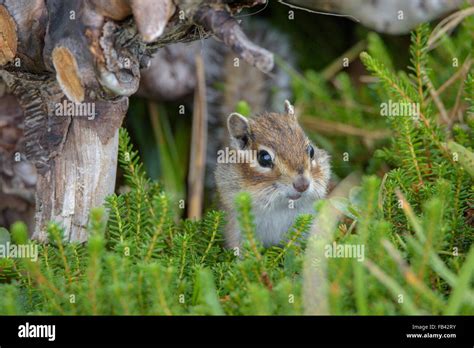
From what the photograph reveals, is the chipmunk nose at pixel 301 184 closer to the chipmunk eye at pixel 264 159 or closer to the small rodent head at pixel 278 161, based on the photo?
the small rodent head at pixel 278 161

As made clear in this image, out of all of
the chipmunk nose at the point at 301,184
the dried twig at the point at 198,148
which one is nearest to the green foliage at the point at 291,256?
the chipmunk nose at the point at 301,184

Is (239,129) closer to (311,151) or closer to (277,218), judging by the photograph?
(311,151)

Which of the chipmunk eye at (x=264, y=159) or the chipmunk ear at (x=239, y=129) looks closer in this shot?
the chipmunk eye at (x=264, y=159)

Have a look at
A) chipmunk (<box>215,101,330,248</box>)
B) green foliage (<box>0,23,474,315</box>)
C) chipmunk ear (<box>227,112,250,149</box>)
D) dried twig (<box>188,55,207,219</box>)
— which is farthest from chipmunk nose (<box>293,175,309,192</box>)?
dried twig (<box>188,55,207,219</box>)

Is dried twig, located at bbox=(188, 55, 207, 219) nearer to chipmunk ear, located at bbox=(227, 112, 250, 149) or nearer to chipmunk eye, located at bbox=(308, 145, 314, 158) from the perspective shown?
chipmunk ear, located at bbox=(227, 112, 250, 149)

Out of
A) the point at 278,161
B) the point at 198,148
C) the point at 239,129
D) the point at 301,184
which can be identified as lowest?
the point at 301,184

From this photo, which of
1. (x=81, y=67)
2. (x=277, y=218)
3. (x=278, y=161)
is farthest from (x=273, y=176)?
(x=81, y=67)

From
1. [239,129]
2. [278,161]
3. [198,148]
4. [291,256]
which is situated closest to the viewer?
[291,256]

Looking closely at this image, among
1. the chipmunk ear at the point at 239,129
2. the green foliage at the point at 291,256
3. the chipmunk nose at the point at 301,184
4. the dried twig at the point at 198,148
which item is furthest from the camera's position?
the dried twig at the point at 198,148
